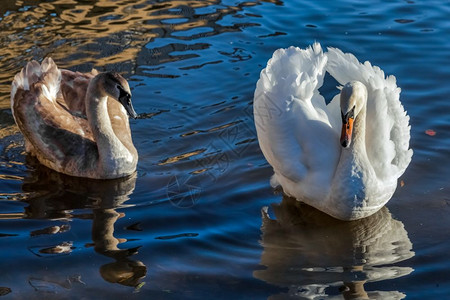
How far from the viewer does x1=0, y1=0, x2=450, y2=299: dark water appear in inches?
248

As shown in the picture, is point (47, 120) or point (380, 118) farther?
point (47, 120)

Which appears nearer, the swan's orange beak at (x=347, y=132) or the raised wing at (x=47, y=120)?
the swan's orange beak at (x=347, y=132)

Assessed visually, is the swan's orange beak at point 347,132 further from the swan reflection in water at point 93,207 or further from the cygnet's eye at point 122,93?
the cygnet's eye at point 122,93

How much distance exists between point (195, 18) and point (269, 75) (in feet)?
14.0

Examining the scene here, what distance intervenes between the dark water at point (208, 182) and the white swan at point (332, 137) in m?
0.35

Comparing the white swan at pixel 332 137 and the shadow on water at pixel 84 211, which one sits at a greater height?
the white swan at pixel 332 137

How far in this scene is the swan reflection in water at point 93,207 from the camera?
6.45 m

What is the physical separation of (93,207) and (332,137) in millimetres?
2198

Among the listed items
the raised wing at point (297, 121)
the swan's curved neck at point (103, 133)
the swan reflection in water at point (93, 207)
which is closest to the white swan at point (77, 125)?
the swan's curved neck at point (103, 133)

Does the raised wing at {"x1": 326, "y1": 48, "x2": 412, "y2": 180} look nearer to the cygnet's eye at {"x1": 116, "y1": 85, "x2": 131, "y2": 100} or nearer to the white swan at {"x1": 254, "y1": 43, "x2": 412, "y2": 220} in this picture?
the white swan at {"x1": 254, "y1": 43, "x2": 412, "y2": 220}

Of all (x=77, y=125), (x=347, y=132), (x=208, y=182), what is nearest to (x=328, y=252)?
(x=347, y=132)

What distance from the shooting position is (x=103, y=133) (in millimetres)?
8055

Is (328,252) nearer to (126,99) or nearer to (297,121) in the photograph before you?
(297,121)

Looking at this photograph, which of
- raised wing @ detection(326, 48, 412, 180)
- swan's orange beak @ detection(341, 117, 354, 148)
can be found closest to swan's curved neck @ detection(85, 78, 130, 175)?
raised wing @ detection(326, 48, 412, 180)
